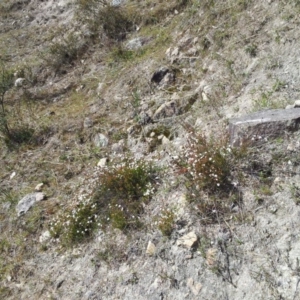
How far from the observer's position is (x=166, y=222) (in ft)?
11.9

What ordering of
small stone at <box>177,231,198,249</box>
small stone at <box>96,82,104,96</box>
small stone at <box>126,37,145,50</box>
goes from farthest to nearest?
small stone at <box>126,37,145,50</box> < small stone at <box>96,82,104,96</box> < small stone at <box>177,231,198,249</box>

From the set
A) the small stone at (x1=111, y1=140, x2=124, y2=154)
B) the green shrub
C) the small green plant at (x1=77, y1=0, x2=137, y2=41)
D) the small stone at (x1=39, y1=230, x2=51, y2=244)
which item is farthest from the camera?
the small green plant at (x1=77, y1=0, x2=137, y2=41)

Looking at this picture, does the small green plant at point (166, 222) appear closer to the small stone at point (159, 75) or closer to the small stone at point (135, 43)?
the small stone at point (159, 75)

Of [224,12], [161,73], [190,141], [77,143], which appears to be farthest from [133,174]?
[224,12]

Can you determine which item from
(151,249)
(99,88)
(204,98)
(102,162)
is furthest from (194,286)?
(99,88)

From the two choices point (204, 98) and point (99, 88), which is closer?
point (204, 98)

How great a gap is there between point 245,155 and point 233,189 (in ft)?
1.11

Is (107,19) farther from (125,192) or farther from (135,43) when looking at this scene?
(125,192)

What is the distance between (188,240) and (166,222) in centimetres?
29

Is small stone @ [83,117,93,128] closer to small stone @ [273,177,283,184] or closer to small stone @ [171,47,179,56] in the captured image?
small stone @ [171,47,179,56]

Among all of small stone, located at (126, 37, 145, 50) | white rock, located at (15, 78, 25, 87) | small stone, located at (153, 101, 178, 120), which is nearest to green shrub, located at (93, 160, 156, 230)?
small stone, located at (153, 101, 178, 120)

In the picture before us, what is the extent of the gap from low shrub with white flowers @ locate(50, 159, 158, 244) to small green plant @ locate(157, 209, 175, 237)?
29 cm

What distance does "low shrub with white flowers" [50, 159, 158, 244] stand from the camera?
13.1ft

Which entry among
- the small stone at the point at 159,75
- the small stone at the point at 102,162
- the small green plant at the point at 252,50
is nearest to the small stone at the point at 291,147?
the small green plant at the point at 252,50
